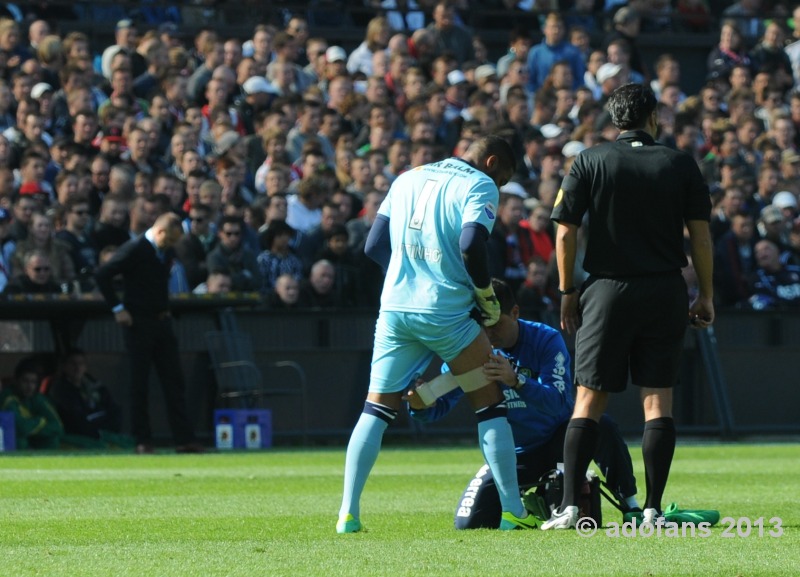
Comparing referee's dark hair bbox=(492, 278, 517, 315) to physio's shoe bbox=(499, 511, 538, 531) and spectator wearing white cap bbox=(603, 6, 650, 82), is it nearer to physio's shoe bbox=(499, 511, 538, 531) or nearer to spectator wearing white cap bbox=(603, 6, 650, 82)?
physio's shoe bbox=(499, 511, 538, 531)

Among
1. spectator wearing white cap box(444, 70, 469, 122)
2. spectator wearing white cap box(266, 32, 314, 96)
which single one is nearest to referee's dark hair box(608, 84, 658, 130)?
spectator wearing white cap box(266, 32, 314, 96)

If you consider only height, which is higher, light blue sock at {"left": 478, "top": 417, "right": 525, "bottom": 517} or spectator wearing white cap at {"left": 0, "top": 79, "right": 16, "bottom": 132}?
spectator wearing white cap at {"left": 0, "top": 79, "right": 16, "bottom": 132}

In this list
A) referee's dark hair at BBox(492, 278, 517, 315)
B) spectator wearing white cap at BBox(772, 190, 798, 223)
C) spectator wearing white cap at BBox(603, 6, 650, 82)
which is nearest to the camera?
referee's dark hair at BBox(492, 278, 517, 315)

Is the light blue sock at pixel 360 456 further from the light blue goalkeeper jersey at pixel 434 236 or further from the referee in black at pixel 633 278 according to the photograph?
the referee in black at pixel 633 278

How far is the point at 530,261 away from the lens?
19.6m

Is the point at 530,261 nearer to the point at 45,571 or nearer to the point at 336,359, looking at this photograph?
the point at 336,359

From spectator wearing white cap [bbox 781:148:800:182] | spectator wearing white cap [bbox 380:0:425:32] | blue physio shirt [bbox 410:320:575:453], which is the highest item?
spectator wearing white cap [bbox 380:0:425:32]

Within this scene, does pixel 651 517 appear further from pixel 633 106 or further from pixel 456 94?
pixel 456 94

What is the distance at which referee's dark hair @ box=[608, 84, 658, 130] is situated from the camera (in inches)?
336

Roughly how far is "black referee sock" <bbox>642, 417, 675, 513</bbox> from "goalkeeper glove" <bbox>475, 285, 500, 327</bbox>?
2.99 feet

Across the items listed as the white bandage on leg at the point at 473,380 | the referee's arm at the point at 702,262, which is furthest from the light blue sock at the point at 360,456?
the referee's arm at the point at 702,262

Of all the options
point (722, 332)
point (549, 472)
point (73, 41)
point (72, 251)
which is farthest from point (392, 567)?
point (73, 41)

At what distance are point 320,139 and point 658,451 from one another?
44.6ft

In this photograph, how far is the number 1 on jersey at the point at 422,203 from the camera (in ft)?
27.7
